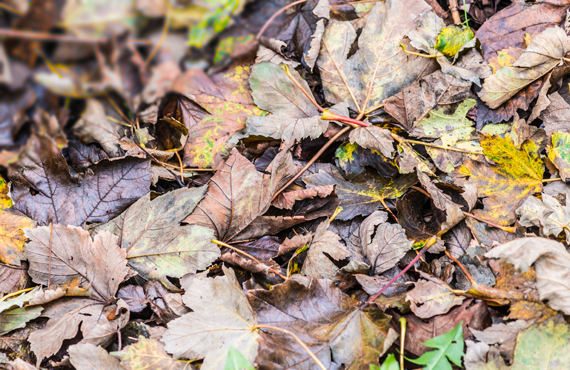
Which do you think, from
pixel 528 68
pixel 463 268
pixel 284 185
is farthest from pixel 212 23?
pixel 528 68

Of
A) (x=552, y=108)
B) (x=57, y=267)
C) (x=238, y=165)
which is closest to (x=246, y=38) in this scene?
(x=238, y=165)

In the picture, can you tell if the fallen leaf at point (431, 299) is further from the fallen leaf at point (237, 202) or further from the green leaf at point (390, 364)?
the fallen leaf at point (237, 202)

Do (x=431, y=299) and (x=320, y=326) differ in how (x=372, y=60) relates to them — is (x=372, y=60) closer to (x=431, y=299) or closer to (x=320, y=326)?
(x=431, y=299)

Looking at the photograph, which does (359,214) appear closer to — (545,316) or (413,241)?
(413,241)

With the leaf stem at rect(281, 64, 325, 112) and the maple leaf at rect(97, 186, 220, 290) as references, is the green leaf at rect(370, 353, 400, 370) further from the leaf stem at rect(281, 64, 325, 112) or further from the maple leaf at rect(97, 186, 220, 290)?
the leaf stem at rect(281, 64, 325, 112)

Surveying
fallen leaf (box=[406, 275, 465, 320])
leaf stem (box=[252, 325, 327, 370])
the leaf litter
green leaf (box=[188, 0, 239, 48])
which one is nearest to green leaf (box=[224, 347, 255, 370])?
the leaf litter

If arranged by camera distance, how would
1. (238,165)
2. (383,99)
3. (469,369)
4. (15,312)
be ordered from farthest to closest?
(383,99)
(238,165)
(15,312)
(469,369)
